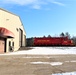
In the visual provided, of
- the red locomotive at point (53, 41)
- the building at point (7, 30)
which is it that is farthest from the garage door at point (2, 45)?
the red locomotive at point (53, 41)

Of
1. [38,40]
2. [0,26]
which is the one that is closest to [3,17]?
[0,26]

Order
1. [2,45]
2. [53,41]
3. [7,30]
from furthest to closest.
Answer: [53,41]
[2,45]
[7,30]

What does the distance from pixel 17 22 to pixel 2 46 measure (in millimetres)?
12320

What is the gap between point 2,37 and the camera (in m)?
39.2

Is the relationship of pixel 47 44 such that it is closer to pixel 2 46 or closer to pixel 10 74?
pixel 2 46

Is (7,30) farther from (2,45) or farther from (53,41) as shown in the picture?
(53,41)

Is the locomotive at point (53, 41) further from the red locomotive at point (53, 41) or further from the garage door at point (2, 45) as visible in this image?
the garage door at point (2, 45)

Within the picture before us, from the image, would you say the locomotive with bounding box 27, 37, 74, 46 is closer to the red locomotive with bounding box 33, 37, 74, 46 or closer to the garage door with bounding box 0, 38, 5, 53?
the red locomotive with bounding box 33, 37, 74, 46

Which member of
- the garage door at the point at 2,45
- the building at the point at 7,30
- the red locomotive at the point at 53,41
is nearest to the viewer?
the building at the point at 7,30

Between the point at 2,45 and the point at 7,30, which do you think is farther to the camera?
the point at 2,45

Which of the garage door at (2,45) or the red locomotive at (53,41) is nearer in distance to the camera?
the garage door at (2,45)

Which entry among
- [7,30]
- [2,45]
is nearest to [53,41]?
[2,45]

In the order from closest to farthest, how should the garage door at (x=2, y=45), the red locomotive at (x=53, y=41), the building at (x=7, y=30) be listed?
the building at (x=7, y=30), the garage door at (x=2, y=45), the red locomotive at (x=53, y=41)

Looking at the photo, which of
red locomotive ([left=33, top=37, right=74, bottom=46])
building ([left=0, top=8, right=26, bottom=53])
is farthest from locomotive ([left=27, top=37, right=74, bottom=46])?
building ([left=0, top=8, right=26, bottom=53])
